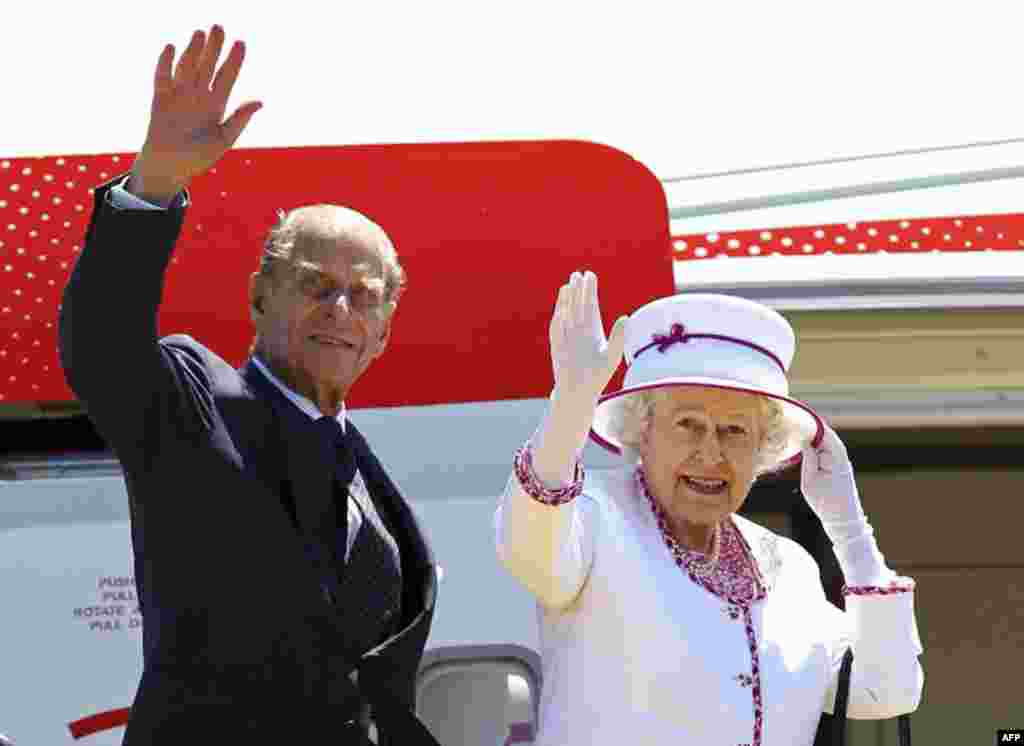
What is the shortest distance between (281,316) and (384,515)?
0.95 ft

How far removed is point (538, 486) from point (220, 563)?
1.33ft

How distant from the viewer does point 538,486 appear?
234 cm

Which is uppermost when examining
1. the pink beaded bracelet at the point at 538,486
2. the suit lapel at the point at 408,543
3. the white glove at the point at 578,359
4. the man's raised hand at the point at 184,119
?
the man's raised hand at the point at 184,119

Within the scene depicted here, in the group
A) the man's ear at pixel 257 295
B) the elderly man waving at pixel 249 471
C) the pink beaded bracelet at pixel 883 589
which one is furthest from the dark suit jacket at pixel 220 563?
the pink beaded bracelet at pixel 883 589

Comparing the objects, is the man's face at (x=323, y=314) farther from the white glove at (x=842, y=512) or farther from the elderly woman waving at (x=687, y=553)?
the white glove at (x=842, y=512)

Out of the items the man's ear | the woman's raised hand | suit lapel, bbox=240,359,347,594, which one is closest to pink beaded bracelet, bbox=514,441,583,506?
the woman's raised hand

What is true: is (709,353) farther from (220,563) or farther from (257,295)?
(220,563)

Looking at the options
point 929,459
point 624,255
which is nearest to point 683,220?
point 624,255

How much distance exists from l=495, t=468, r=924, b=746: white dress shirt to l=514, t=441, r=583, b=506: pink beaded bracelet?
11 mm

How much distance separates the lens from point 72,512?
3271mm

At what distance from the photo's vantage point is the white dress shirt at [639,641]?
243 centimetres

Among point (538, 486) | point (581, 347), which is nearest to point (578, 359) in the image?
point (581, 347)

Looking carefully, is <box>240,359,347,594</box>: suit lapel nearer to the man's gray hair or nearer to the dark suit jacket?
the dark suit jacket

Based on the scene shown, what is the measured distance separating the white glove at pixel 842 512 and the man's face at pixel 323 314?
2.47 feet
